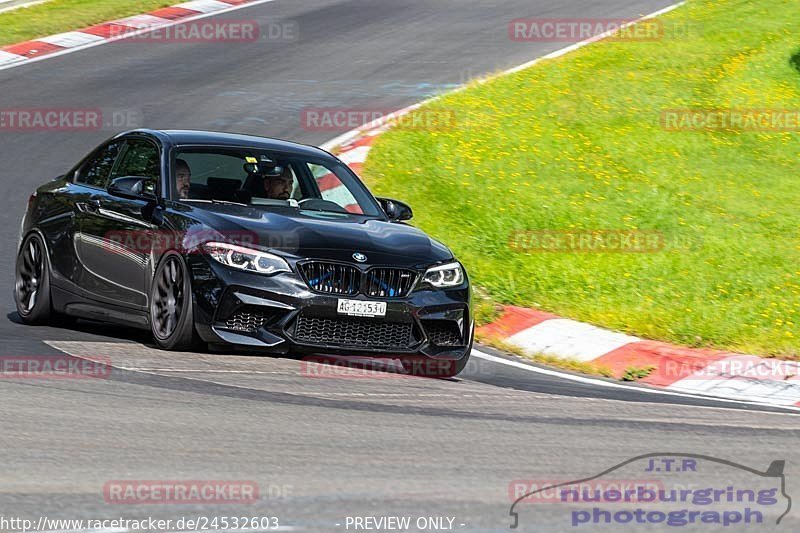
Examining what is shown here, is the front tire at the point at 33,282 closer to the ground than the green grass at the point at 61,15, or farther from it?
farther from it

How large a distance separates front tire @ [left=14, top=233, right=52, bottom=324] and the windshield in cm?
132

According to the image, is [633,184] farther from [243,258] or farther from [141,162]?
[243,258]

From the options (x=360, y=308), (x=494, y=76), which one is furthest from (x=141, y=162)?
(x=494, y=76)

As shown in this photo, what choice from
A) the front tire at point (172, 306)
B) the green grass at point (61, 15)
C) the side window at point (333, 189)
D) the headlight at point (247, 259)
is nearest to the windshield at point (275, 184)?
the side window at point (333, 189)

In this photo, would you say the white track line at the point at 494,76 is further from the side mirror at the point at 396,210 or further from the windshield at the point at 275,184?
the side mirror at the point at 396,210

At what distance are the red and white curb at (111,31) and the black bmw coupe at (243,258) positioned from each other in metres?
12.0

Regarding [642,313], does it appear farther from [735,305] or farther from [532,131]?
[532,131]

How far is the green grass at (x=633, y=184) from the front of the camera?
39.5ft

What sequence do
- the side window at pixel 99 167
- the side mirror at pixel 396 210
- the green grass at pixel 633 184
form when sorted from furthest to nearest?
the green grass at pixel 633 184 → the side window at pixel 99 167 → the side mirror at pixel 396 210

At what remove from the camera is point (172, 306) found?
8.94 m

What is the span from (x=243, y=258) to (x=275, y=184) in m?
1.30

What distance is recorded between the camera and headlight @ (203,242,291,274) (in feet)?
28.7

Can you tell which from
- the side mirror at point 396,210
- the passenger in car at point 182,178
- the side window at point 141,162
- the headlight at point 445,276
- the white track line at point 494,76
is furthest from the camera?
the white track line at point 494,76

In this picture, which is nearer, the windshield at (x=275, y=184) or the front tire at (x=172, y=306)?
the front tire at (x=172, y=306)
